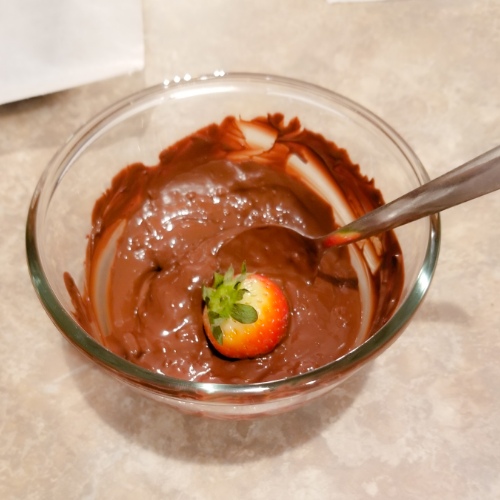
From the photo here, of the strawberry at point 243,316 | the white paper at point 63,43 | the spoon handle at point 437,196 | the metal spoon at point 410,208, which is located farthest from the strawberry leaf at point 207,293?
the white paper at point 63,43

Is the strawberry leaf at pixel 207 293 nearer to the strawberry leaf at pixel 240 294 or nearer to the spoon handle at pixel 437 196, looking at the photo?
the strawberry leaf at pixel 240 294

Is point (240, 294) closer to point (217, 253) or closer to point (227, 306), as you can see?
point (227, 306)

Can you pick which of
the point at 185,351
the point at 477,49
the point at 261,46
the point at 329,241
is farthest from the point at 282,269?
the point at 477,49

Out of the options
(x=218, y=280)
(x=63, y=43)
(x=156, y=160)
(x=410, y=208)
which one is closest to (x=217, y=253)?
(x=218, y=280)

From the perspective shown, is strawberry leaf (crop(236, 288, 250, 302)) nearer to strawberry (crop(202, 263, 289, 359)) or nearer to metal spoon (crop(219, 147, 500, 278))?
strawberry (crop(202, 263, 289, 359))

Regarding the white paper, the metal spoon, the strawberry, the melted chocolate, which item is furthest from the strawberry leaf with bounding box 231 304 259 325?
the white paper

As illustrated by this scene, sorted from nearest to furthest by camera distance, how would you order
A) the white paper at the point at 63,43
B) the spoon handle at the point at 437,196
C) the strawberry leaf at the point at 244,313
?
1. the spoon handle at the point at 437,196
2. the strawberry leaf at the point at 244,313
3. the white paper at the point at 63,43

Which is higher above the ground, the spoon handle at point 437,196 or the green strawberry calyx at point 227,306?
the spoon handle at point 437,196

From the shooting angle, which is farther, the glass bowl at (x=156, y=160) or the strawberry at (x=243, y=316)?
the strawberry at (x=243, y=316)
